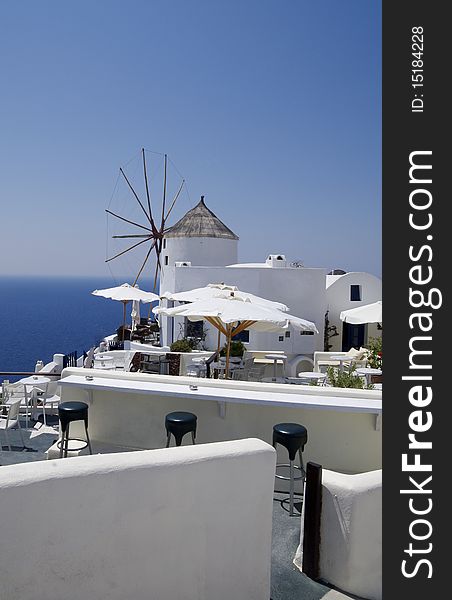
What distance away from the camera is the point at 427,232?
344 centimetres

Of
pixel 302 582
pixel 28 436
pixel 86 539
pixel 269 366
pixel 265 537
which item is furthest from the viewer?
pixel 269 366

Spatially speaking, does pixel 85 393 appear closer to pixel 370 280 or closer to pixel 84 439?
pixel 84 439

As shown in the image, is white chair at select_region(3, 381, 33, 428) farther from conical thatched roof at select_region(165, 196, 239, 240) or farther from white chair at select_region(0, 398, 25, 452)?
conical thatched roof at select_region(165, 196, 239, 240)

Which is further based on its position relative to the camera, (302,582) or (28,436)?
(28,436)

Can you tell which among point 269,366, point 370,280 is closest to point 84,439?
point 269,366

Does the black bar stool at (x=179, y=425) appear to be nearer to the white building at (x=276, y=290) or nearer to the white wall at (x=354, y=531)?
the white wall at (x=354, y=531)

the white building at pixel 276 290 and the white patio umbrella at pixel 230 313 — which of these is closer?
the white patio umbrella at pixel 230 313

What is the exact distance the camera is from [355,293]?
85.8 feet

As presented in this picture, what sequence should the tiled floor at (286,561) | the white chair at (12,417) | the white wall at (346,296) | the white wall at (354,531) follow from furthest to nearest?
the white wall at (346,296)
the white chair at (12,417)
the tiled floor at (286,561)
the white wall at (354,531)

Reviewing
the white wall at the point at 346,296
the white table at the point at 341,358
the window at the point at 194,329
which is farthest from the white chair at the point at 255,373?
the white wall at the point at 346,296

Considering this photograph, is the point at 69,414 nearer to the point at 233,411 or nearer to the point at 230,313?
the point at 233,411

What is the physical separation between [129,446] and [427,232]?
223 inches

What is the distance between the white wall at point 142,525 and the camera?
3814mm

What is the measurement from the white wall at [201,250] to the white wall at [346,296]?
314 inches
